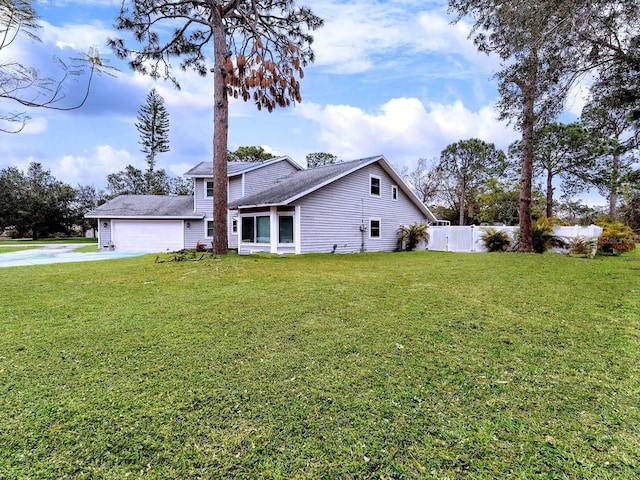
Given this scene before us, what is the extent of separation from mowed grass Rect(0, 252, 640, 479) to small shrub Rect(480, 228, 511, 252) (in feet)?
33.8

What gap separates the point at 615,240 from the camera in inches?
535

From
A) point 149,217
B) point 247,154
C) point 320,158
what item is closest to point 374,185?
point 149,217

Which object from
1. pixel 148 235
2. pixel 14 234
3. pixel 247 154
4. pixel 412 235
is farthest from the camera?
pixel 14 234

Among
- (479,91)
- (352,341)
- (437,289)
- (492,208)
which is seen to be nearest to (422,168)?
(492,208)

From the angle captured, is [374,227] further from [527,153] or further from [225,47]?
[225,47]

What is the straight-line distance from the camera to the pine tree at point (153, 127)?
33.7 meters

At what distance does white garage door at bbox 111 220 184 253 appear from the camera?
18734 millimetres

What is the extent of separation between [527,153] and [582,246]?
221 inches

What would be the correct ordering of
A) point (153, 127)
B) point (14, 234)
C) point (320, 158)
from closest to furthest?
point (153, 127) < point (14, 234) < point (320, 158)

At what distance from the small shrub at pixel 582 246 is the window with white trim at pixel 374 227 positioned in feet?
26.7

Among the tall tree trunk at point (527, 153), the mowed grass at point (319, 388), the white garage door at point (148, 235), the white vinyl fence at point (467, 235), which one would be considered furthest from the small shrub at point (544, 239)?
the white garage door at point (148, 235)

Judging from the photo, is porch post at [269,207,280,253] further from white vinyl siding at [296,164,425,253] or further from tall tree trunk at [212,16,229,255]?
tall tree trunk at [212,16,229,255]

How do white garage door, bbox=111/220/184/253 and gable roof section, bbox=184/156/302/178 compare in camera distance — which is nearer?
gable roof section, bbox=184/156/302/178

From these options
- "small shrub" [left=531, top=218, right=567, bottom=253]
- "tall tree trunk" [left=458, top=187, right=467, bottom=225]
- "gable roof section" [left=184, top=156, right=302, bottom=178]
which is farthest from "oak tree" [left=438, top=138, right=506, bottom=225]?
"gable roof section" [left=184, top=156, right=302, bottom=178]
